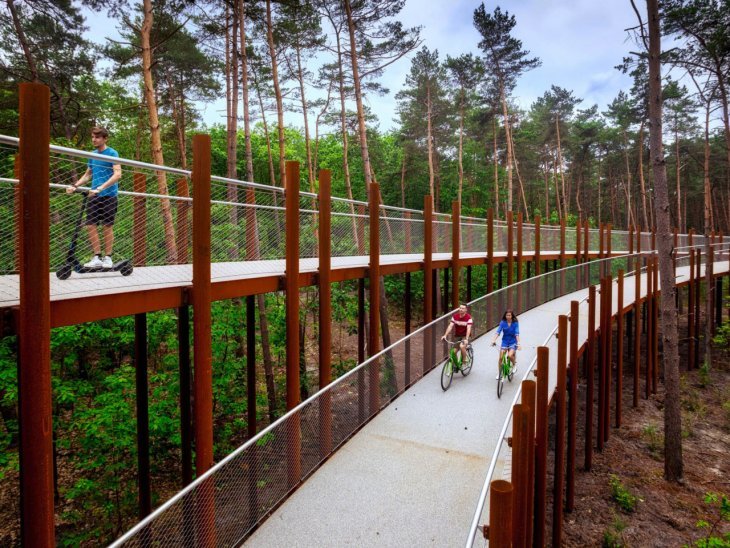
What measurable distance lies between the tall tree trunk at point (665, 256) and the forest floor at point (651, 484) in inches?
28.9

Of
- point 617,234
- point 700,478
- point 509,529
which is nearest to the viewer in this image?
point 509,529

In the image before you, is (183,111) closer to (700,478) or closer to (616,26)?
(616,26)

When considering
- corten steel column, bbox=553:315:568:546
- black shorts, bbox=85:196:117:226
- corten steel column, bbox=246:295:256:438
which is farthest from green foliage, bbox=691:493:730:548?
black shorts, bbox=85:196:117:226

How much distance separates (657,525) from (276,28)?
60.5ft

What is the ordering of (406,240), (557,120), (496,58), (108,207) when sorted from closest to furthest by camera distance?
(108,207)
(406,240)
(496,58)
(557,120)

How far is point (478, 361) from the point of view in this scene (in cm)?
998

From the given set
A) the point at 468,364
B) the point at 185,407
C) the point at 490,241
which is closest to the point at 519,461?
the point at 185,407

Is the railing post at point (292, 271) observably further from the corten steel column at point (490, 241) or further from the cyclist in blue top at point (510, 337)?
the corten steel column at point (490, 241)

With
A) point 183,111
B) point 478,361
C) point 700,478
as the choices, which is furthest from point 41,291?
point 183,111

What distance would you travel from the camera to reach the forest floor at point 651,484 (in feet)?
27.9

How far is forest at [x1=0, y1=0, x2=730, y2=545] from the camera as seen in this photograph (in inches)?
392

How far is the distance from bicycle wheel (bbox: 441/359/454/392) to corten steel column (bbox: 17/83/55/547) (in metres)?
6.27

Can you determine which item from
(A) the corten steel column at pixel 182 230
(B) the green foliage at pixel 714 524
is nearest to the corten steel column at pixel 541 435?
(B) the green foliage at pixel 714 524

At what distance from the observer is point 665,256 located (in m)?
10.0
